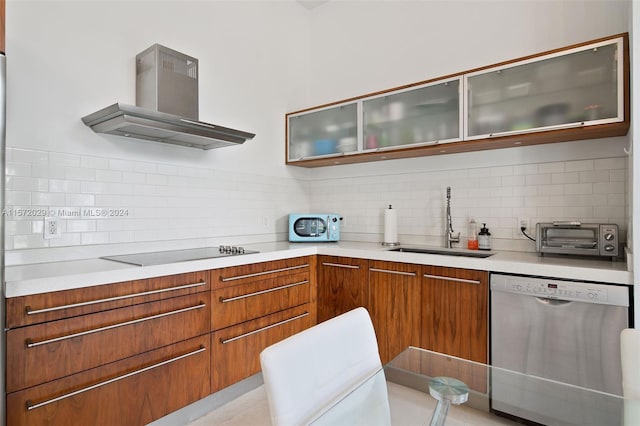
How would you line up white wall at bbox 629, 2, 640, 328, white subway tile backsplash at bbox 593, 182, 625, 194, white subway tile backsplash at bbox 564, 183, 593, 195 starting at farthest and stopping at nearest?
Result: 1. white subway tile backsplash at bbox 564, 183, 593, 195
2. white subway tile backsplash at bbox 593, 182, 625, 194
3. white wall at bbox 629, 2, 640, 328

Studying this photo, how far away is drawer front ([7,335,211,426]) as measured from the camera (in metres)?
1.47

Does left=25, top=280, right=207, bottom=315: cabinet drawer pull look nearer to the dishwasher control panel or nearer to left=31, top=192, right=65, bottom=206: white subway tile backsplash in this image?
left=31, top=192, right=65, bottom=206: white subway tile backsplash

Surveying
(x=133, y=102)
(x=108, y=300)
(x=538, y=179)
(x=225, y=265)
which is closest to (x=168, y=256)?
(x=225, y=265)

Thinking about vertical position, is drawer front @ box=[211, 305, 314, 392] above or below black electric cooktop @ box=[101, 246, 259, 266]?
below

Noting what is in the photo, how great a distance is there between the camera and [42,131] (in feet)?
6.49

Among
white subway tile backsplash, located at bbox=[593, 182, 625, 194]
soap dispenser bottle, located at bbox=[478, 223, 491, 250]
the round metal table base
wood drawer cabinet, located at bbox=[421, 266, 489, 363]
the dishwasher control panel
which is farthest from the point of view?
soap dispenser bottle, located at bbox=[478, 223, 491, 250]

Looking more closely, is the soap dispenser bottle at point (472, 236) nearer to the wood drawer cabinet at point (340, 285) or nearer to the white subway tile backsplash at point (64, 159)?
the wood drawer cabinet at point (340, 285)

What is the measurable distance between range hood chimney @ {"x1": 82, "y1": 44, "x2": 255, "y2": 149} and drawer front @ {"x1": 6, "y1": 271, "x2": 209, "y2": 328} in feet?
2.77

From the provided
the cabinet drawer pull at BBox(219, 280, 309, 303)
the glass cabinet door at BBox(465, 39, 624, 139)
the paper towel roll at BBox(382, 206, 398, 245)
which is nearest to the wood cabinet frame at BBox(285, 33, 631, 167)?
the glass cabinet door at BBox(465, 39, 624, 139)

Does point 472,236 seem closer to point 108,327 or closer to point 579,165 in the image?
point 579,165

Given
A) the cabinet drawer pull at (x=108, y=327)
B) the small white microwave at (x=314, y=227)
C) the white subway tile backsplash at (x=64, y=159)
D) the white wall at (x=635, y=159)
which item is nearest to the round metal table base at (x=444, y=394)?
the white wall at (x=635, y=159)

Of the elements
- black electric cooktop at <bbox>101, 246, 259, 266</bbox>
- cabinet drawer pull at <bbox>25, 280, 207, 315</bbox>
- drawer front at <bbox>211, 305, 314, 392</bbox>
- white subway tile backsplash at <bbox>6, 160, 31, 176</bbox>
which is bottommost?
drawer front at <bbox>211, 305, 314, 392</bbox>

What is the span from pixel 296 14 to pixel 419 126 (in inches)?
73.5

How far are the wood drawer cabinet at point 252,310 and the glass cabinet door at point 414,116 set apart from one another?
1.11 meters
